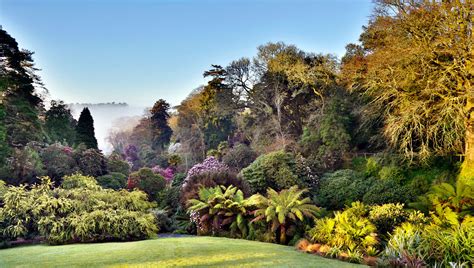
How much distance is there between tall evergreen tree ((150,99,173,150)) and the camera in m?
37.3

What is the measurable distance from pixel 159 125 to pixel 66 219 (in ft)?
91.4

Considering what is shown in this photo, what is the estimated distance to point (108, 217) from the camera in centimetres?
1024

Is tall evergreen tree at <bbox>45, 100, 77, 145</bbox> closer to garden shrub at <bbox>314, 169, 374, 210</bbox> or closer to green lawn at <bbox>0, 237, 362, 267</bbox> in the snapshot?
garden shrub at <bbox>314, 169, 374, 210</bbox>

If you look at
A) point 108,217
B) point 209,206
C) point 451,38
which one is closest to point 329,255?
point 209,206

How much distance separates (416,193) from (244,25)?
994cm

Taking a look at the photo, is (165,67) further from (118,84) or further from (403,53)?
(403,53)

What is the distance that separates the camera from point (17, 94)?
2206cm

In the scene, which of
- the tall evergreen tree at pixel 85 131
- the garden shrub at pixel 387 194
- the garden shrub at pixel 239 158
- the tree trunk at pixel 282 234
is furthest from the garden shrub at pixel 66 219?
the tall evergreen tree at pixel 85 131

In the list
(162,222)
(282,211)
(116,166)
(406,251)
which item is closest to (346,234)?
(406,251)

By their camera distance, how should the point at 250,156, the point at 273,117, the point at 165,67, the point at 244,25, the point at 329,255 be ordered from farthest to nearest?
the point at 273,117
the point at 250,156
the point at 165,67
the point at 244,25
the point at 329,255

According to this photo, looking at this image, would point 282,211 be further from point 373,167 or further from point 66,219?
point 373,167

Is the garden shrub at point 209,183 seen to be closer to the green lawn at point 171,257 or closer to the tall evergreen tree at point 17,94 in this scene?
the green lawn at point 171,257

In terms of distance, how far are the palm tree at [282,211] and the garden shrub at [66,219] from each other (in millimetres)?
3407

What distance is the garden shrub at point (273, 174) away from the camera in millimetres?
14438
